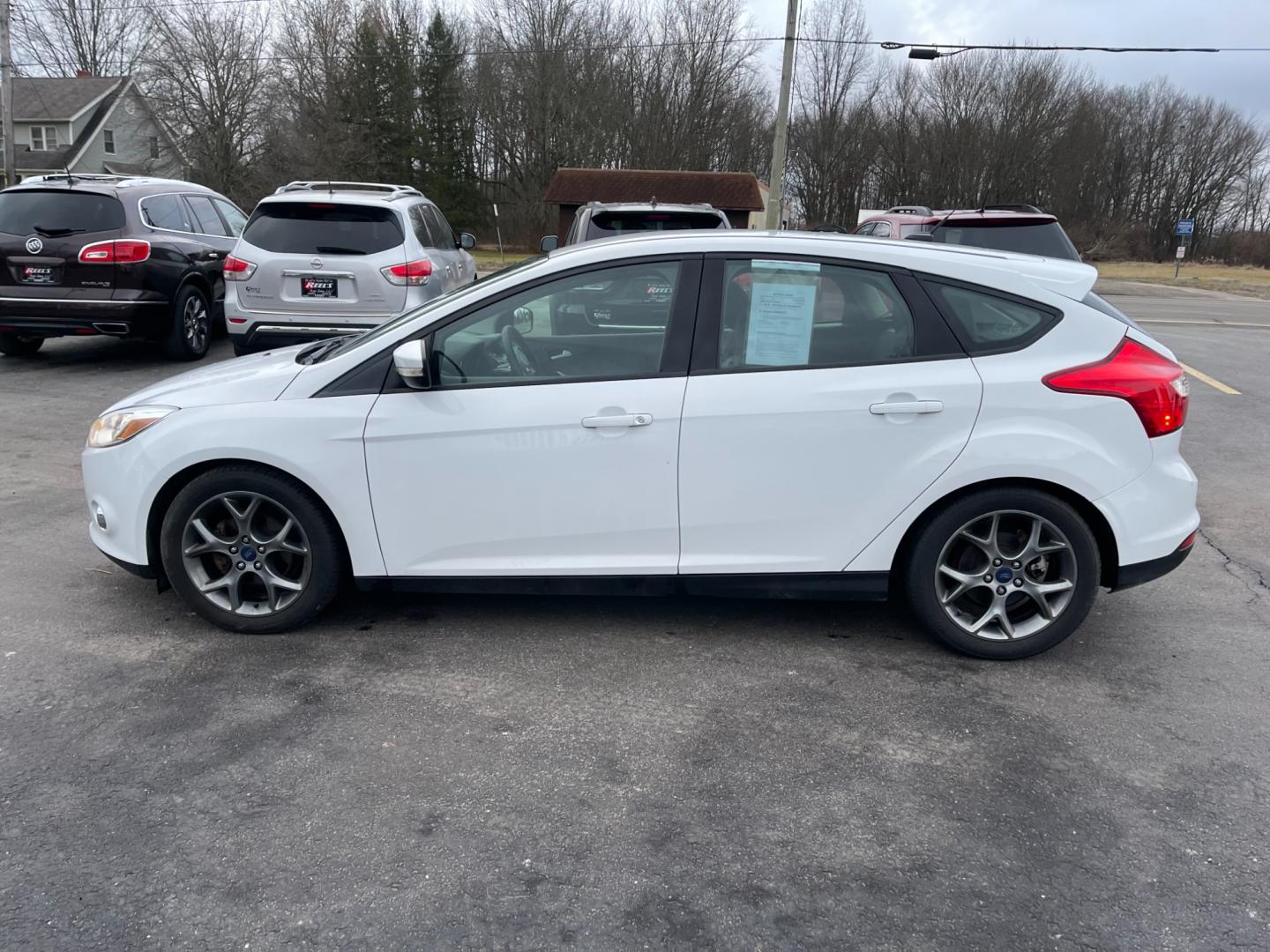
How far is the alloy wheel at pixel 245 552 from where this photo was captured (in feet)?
12.9

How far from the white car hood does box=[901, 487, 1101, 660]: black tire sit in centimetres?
262

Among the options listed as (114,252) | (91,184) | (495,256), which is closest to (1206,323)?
(114,252)

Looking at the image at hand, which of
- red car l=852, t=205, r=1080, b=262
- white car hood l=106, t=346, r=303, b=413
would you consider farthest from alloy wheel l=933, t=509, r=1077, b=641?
red car l=852, t=205, r=1080, b=262

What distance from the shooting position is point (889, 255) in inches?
153

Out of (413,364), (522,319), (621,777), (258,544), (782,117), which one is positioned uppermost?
(782,117)

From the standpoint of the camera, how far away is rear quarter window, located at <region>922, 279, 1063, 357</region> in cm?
379

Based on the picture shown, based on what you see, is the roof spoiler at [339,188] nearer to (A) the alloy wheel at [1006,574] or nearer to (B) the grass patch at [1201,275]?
(A) the alloy wheel at [1006,574]

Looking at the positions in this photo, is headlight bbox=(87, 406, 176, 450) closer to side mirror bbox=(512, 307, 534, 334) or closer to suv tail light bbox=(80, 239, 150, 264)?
side mirror bbox=(512, 307, 534, 334)

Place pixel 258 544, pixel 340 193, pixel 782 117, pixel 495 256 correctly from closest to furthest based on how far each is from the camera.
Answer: pixel 258 544 < pixel 340 193 < pixel 782 117 < pixel 495 256

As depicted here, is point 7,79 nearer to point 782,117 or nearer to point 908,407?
point 782,117

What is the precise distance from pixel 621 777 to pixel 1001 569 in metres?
1.75

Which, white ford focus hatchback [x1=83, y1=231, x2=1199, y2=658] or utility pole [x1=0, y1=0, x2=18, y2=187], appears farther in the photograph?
utility pole [x1=0, y1=0, x2=18, y2=187]

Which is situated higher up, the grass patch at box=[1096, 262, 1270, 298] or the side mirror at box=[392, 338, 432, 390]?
the side mirror at box=[392, 338, 432, 390]

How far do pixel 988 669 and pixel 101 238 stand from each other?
29.5 feet
